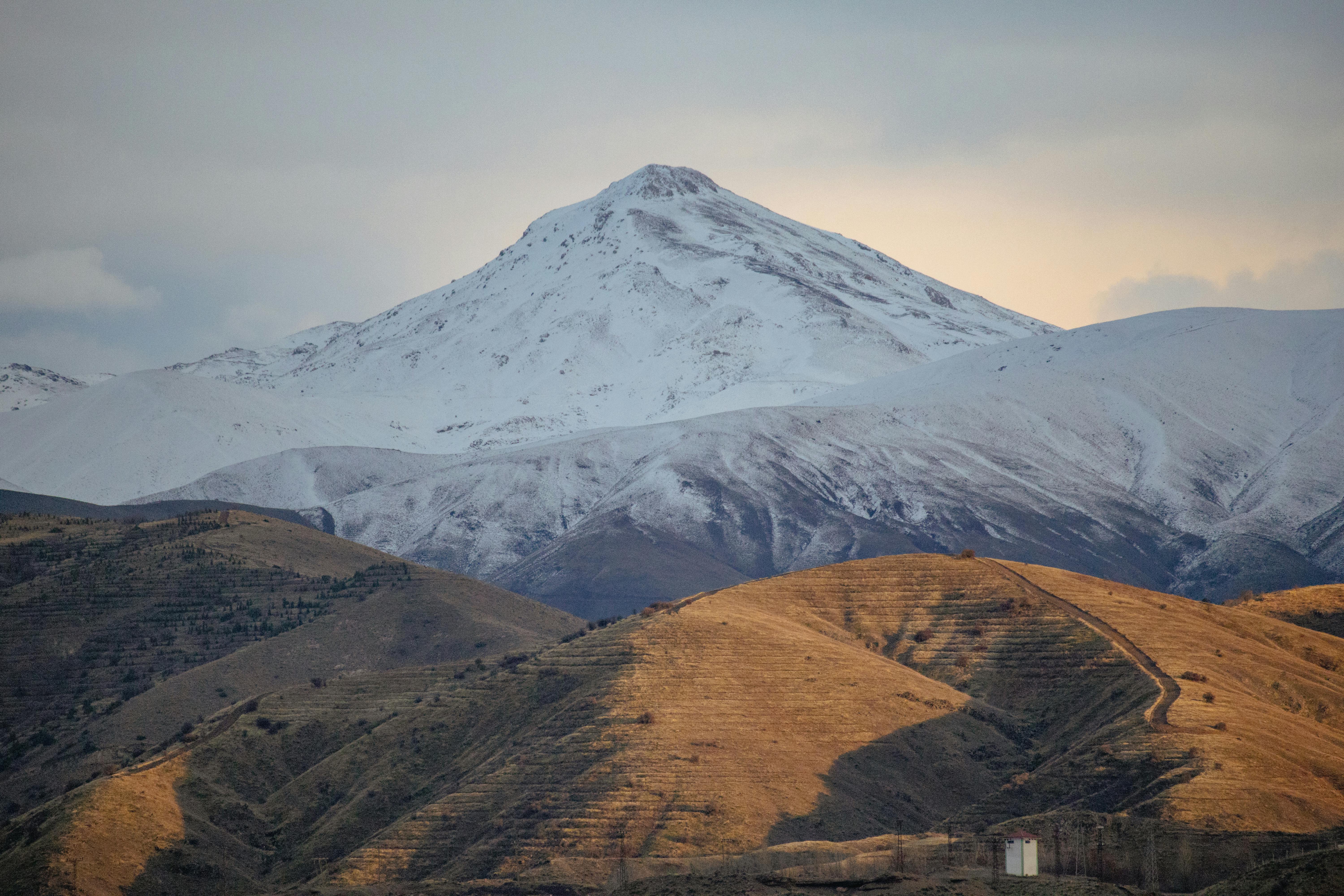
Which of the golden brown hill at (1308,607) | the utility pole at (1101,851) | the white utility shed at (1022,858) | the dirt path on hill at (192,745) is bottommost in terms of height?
the utility pole at (1101,851)

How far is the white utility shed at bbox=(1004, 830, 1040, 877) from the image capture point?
2068 inches

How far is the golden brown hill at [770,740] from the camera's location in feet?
230

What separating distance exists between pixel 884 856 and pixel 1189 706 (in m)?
26.5

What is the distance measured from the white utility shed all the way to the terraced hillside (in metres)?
60.7

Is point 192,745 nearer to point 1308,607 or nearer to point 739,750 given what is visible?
point 739,750

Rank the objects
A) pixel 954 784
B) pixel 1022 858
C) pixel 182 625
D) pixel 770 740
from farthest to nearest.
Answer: pixel 182 625 < pixel 770 740 < pixel 954 784 < pixel 1022 858

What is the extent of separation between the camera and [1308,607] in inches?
4724

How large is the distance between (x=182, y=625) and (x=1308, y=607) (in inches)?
3640

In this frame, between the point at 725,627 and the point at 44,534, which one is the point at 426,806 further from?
the point at 44,534

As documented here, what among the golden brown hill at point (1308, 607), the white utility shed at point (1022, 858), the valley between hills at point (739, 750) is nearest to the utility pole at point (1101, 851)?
the valley between hills at point (739, 750)

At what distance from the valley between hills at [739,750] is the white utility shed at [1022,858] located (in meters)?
1.28

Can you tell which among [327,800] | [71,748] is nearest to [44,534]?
[71,748]

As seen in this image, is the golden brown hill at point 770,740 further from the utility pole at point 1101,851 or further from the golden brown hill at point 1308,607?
the golden brown hill at point 1308,607

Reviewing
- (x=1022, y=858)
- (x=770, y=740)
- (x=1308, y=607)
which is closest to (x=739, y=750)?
(x=770, y=740)
